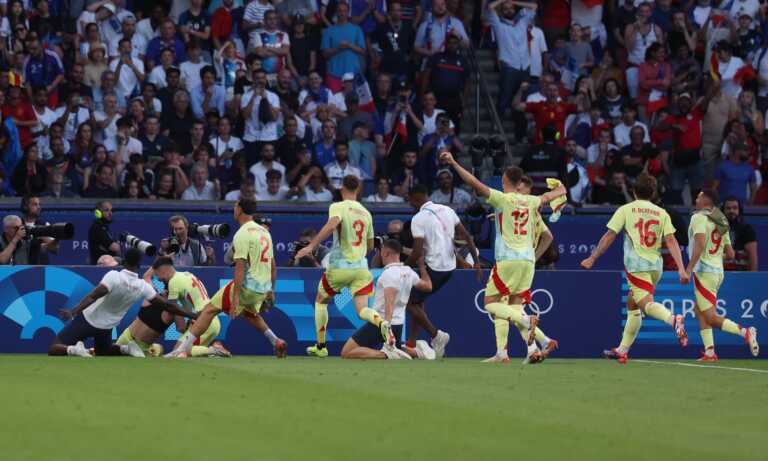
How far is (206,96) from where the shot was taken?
24.8 metres

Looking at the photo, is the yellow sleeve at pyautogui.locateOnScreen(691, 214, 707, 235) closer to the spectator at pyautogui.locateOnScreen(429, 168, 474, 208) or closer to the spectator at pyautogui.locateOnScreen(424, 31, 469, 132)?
the spectator at pyautogui.locateOnScreen(429, 168, 474, 208)

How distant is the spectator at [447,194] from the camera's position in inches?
947

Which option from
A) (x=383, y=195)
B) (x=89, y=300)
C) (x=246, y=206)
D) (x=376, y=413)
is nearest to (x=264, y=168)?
(x=383, y=195)

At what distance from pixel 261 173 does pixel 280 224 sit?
3.40 feet

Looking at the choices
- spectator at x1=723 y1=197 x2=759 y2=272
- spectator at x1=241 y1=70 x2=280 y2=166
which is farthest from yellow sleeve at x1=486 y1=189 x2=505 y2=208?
spectator at x1=241 y1=70 x2=280 y2=166

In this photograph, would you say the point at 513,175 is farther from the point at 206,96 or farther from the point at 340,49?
the point at 340,49

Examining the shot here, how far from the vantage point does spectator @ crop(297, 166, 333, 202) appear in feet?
79.0

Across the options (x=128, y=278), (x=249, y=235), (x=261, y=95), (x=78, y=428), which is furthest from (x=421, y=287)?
(x=78, y=428)

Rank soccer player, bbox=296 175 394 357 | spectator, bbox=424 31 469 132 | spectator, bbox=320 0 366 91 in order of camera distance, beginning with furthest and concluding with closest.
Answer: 1. spectator, bbox=424 31 469 132
2. spectator, bbox=320 0 366 91
3. soccer player, bbox=296 175 394 357

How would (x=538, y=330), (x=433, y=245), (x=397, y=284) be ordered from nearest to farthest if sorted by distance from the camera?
(x=538, y=330) → (x=397, y=284) → (x=433, y=245)

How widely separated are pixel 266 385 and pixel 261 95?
12.3 metres

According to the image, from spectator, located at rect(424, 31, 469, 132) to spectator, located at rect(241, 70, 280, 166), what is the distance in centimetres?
307

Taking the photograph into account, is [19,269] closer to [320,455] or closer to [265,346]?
[265,346]

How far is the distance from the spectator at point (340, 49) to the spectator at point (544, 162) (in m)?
3.71
